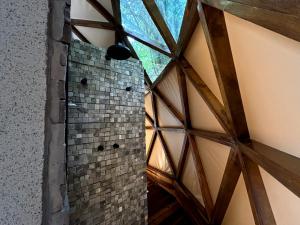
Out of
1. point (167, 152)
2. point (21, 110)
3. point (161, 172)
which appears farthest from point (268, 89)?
point (161, 172)

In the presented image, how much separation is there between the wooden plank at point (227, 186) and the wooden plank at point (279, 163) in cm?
42

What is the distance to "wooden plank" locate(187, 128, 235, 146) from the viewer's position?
215 cm

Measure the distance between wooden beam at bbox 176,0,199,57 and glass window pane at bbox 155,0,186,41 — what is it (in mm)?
198

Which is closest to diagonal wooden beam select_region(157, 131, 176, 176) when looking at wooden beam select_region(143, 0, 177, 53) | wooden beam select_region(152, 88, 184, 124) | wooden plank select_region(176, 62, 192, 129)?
wooden beam select_region(152, 88, 184, 124)

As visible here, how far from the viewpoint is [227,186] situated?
2410 millimetres

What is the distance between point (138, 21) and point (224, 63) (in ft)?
6.21

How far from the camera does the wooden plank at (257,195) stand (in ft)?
5.62

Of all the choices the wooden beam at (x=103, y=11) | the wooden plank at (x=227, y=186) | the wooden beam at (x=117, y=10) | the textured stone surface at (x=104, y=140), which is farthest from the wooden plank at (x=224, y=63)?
the wooden beam at (x=103, y=11)

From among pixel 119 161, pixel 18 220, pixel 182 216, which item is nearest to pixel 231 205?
pixel 182 216

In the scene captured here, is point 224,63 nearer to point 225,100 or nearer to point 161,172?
point 225,100

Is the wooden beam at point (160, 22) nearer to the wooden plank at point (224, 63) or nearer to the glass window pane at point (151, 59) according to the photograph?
the glass window pane at point (151, 59)

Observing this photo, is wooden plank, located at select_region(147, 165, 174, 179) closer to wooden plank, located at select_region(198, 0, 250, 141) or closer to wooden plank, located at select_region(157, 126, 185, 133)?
wooden plank, located at select_region(157, 126, 185, 133)

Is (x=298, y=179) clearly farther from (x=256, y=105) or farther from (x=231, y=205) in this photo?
(x=231, y=205)

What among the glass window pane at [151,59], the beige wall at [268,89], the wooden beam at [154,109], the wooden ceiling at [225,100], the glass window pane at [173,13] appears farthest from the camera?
the wooden beam at [154,109]
